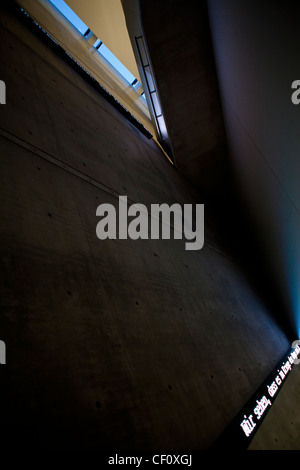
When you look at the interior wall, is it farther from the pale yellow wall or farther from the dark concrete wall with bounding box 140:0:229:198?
the pale yellow wall

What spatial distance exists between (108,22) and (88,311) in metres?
8.10

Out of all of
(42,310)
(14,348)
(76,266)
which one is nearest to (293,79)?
(76,266)

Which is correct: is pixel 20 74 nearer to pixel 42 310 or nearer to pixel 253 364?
pixel 42 310

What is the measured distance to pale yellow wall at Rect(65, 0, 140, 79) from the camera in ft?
19.5

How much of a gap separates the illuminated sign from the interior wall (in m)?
1.95

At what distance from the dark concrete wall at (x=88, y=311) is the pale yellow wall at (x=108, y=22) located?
12.4ft

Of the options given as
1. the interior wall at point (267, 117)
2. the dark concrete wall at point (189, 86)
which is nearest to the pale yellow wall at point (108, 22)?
the dark concrete wall at point (189, 86)

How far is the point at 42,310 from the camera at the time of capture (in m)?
1.25

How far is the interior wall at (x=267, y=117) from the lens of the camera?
2.61 metres

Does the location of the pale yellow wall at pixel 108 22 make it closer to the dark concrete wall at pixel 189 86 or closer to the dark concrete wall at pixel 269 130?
the dark concrete wall at pixel 189 86

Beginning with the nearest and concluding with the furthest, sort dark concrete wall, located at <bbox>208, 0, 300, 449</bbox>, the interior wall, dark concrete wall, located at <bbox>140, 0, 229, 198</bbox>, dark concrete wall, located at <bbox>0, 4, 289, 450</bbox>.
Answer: dark concrete wall, located at <bbox>0, 4, 289, 450</bbox>
dark concrete wall, located at <bbox>208, 0, 300, 449</bbox>
the interior wall
dark concrete wall, located at <bbox>140, 0, 229, 198</bbox>

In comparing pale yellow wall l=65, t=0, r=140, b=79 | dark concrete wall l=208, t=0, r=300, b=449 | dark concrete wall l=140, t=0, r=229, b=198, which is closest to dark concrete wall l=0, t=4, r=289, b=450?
dark concrete wall l=208, t=0, r=300, b=449

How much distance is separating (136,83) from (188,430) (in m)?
8.78

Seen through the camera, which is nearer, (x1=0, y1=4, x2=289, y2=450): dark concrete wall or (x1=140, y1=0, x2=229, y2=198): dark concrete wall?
(x1=0, y1=4, x2=289, y2=450): dark concrete wall
